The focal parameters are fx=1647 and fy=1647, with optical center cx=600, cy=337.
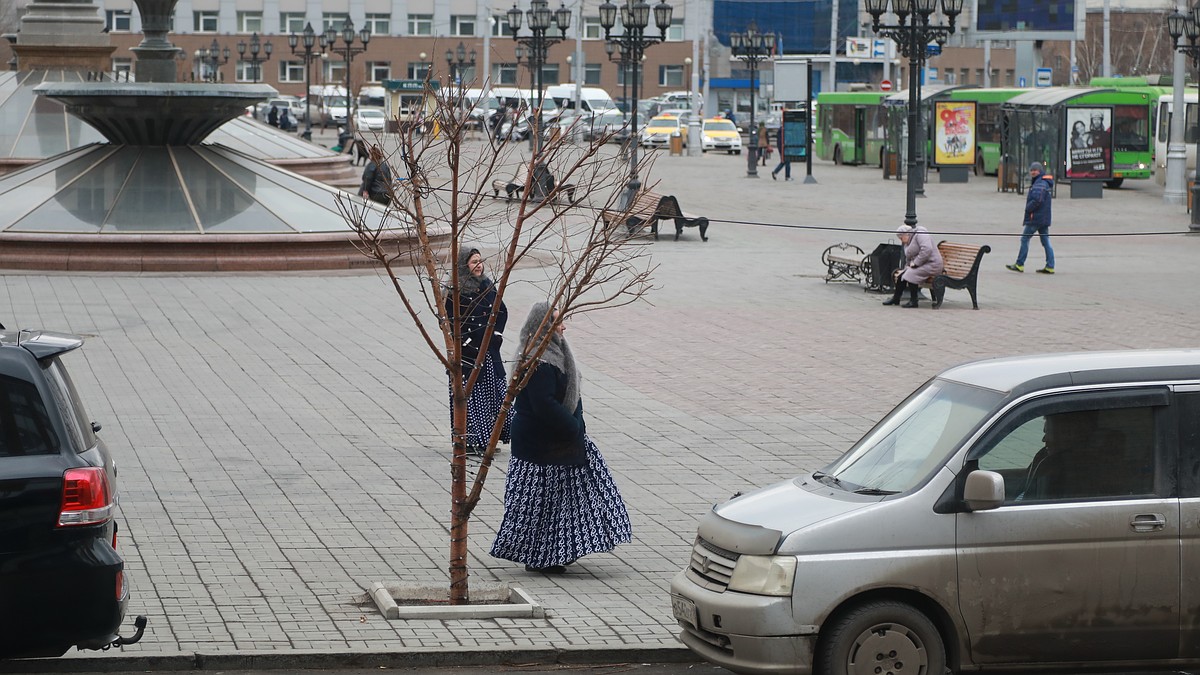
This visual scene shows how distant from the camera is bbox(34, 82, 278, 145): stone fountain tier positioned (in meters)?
26.2

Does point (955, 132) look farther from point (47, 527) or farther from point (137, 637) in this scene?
point (47, 527)

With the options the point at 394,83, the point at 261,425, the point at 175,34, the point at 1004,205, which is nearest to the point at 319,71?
the point at 175,34

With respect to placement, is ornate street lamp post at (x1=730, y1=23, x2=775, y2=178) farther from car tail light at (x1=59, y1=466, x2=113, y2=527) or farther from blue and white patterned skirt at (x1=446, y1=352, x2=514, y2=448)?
car tail light at (x1=59, y1=466, x2=113, y2=527)

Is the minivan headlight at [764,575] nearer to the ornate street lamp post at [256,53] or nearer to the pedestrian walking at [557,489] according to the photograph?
the pedestrian walking at [557,489]

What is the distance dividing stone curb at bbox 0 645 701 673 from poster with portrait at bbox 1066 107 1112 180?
128 ft

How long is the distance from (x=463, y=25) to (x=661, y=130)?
142 ft

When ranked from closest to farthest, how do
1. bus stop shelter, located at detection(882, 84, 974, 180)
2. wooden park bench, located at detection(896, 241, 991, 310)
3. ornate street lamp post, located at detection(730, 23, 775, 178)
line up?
wooden park bench, located at detection(896, 241, 991, 310) → bus stop shelter, located at detection(882, 84, 974, 180) → ornate street lamp post, located at detection(730, 23, 775, 178)

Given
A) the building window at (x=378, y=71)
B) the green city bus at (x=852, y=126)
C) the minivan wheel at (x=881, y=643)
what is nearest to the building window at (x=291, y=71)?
the building window at (x=378, y=71)

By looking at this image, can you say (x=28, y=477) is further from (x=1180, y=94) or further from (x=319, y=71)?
(x=319, y=71)

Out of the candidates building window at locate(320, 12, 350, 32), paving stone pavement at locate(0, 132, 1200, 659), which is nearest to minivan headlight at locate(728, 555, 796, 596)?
paving stone pavement at locate(0, 132, 1200, 659)

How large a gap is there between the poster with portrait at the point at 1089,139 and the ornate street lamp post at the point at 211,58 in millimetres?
48015

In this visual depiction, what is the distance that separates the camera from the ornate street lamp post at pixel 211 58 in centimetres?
8481

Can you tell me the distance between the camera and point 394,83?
88.4 m

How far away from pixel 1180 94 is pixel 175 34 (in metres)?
83.6
